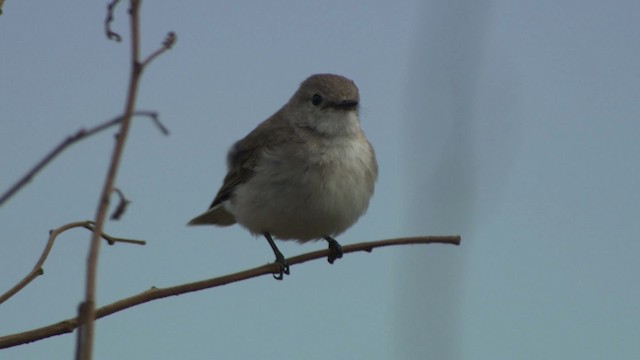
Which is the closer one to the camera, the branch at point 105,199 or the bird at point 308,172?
the branch at point 105,199

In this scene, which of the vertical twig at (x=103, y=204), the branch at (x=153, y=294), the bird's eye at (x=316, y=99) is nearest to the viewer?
the vertical twig at (x=103, y=204)

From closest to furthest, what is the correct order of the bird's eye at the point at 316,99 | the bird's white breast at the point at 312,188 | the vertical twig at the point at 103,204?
1. the vertical twig at the point at 103,204
2. the bird's white breast at the point at 312,188
3. the bird's eye at the point at 316,99

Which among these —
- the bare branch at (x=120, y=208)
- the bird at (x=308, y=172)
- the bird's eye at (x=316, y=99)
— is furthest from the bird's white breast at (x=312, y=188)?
the bare branch at (x=120, y=208)

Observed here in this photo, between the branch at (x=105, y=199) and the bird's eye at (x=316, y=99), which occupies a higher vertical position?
the bird's eye at (x=316, y=99)

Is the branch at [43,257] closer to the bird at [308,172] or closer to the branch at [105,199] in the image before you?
the branch at [105,199]

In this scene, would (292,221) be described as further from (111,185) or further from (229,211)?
(111,185)

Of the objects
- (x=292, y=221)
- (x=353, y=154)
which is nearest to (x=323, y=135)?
(x=353, y=154)

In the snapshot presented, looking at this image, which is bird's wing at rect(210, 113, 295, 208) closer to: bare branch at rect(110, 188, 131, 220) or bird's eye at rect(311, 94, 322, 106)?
bird's eye at rect(311, 94, 322, 106)

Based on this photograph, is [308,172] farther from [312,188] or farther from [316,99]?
[316,99]
